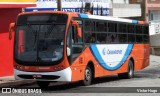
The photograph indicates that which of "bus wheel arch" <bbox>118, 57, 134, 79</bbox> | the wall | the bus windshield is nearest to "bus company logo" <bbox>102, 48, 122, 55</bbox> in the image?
"bus wheel arch" <bbox>118, 57, 134, 79</bbox>

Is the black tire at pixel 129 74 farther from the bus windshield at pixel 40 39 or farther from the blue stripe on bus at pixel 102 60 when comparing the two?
the bus windshield at pixel 40 39

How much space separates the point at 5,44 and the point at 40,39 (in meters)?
7.05

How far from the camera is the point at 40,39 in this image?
52.9 ft

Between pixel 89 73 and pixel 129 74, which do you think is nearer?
pixel 89 73

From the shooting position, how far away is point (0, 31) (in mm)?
22312

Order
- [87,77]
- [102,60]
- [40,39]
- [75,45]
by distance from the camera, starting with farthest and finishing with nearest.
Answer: [102,60]
[87,77]
[75,45]
[40,39]

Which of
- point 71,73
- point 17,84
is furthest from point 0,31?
point 71,73

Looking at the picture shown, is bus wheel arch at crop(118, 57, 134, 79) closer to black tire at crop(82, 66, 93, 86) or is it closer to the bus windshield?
black tire at crop(82, 66, 93, 86)

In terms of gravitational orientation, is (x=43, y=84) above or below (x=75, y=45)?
below

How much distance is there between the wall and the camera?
73.6ft

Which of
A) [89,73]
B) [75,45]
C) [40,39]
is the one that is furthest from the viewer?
[89,73]

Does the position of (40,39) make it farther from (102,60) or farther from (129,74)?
(129,74)

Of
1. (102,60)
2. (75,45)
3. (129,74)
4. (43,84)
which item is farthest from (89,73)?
(129,74)

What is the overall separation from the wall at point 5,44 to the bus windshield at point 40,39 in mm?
6092
